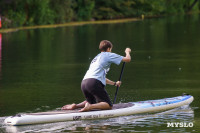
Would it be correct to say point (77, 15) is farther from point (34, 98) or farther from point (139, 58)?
point (34, 98)

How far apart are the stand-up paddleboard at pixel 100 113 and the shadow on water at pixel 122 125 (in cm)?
10

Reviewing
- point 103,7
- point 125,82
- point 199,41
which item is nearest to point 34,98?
point 125,82

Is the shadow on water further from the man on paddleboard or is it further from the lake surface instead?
the man on paddleboard

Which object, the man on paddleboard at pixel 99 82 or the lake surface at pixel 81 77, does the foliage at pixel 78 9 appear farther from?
the man on paddleboard at pixel 99 82

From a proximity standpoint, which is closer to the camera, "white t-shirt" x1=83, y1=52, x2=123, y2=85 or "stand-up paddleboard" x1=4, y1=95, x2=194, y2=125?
"stand-up paddleboard" x1=4, y1=95, x2=194, y2=125

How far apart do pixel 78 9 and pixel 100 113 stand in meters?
62.2

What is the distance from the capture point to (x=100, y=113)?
40.9 ft

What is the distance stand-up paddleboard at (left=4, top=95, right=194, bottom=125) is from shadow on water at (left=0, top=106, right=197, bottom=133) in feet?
0.32

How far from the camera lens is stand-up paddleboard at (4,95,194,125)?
1180cm

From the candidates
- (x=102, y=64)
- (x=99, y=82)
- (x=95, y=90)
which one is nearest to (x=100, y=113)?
(x=95, y=90)

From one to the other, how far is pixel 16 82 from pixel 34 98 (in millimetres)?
3540

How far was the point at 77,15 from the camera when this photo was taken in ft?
239

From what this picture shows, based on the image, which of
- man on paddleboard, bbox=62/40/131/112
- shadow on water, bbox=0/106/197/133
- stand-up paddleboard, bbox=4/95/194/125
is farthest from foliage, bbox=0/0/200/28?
shadow on water, bbox=0/106/197/133

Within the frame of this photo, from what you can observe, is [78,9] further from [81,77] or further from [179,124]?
[179,124]
